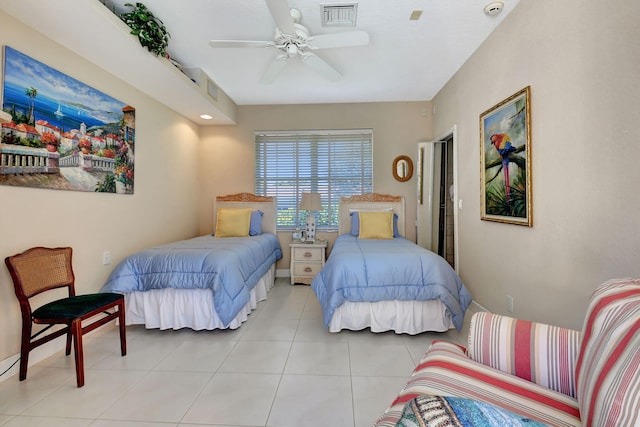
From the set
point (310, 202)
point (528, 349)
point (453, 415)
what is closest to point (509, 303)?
point (528, 349)

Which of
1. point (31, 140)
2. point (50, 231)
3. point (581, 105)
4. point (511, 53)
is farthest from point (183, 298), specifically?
point (511, 53)

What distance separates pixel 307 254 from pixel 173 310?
194 centimetres

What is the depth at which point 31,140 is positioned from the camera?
6.70 ft

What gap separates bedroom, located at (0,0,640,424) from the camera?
141cm

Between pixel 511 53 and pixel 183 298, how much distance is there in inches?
134

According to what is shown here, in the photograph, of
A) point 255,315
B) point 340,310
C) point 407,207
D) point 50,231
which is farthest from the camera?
point 407,207

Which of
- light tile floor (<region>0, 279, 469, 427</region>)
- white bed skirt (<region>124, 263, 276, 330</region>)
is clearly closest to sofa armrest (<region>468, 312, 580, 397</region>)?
light tile floor (<region>0, 279, 469, 427</region>)

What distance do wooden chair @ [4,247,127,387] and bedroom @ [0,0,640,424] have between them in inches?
6.6

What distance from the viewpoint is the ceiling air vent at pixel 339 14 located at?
2.20 metres

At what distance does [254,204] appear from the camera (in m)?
4.45

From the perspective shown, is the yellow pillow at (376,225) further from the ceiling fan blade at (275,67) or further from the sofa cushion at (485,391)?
the sofa cushion at (485,391)

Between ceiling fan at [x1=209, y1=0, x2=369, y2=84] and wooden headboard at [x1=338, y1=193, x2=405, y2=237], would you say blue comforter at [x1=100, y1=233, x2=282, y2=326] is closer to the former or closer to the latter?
ceiling fan at [x1=209, y1=0, x2=369, y2=84]

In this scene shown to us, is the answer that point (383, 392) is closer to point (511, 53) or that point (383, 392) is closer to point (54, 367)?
point (54, 367)

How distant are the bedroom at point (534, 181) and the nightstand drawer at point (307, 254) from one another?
5.49ft
